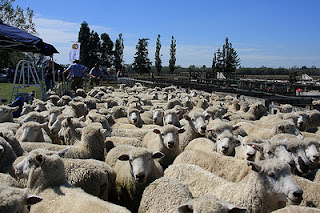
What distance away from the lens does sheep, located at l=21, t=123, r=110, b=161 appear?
4.58m

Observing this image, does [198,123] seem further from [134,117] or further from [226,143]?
[134,117]

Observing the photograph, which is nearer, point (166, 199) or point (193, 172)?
point (166, 199)

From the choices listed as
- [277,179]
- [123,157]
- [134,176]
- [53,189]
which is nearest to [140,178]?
[134,176]

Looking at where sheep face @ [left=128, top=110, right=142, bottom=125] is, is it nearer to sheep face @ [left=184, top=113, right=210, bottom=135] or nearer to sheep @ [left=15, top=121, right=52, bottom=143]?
sheep face @ [left=184, top=113, right=210, bottom=135]

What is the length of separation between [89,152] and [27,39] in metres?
6.70

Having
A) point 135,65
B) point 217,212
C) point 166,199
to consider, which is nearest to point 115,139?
point 166,199

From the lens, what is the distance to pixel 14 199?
98.5 inches

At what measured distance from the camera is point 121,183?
13.4 feet

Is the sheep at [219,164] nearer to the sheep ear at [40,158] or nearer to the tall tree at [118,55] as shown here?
the sheep ear at [40,158]

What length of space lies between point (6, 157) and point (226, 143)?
133 inches

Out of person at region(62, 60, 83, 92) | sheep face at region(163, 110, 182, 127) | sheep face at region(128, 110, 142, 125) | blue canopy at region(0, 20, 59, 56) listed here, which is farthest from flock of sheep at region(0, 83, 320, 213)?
person at region(62, 60, 83, 92)

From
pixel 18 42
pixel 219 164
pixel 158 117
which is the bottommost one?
pixel 219 164

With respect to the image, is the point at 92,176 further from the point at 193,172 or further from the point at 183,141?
the point at 183,141

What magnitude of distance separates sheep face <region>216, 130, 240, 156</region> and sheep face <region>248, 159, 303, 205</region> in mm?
1688
